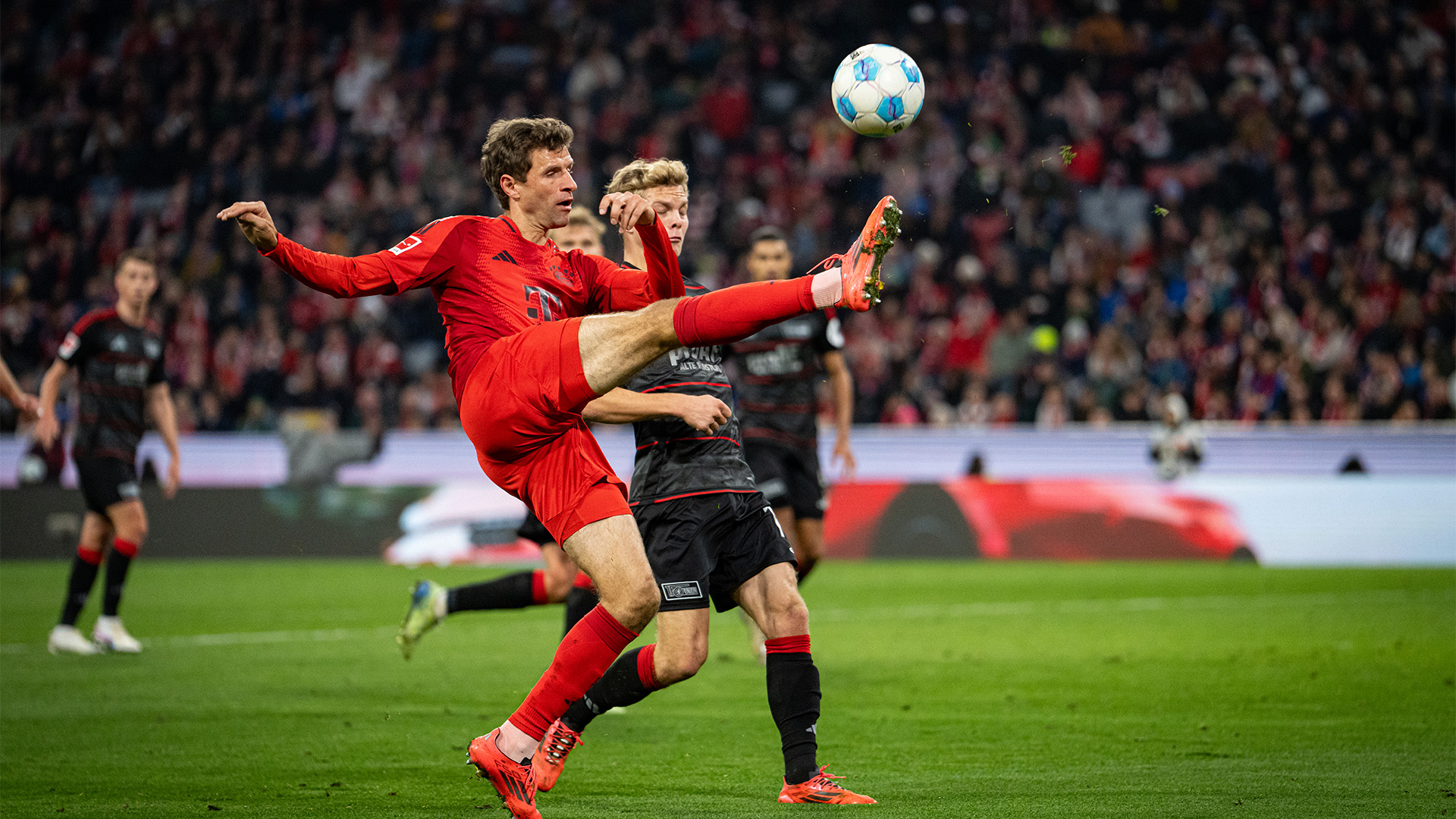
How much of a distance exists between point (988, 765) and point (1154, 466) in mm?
10742

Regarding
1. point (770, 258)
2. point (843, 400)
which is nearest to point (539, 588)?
point (770, 258)

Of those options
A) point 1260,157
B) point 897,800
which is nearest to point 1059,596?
point 897,800

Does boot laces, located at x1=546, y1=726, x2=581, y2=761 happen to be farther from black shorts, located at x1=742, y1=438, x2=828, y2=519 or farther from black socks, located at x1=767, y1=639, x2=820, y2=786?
black shorts, located at x1=742, y1=438, x2=828, y2=519

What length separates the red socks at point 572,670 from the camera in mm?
4688

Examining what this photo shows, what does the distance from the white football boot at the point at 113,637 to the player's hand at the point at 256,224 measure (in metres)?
5.51

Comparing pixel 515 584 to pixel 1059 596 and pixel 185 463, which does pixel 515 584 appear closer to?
pixel 1059 596

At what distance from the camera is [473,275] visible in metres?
4.92

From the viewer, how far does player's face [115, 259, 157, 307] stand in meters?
9.62

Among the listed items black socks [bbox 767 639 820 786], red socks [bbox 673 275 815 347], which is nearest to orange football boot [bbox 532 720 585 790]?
black socks [bbox 767 639 820 786]

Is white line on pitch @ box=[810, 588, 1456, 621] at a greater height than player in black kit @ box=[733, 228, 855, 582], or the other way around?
player in black kit @ box=[733, 228, 855, 582]

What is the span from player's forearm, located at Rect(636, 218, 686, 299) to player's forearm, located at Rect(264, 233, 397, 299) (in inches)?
32.2

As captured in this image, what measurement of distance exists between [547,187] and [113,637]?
580 cm

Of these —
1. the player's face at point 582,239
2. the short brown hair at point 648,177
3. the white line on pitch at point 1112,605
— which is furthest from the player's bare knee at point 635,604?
the white line on pitch at point 1112,605

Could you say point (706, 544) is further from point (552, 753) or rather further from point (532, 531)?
point (532, 531)
